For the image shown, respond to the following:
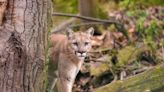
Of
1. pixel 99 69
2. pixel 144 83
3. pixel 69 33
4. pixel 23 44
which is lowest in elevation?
pixel 99 69

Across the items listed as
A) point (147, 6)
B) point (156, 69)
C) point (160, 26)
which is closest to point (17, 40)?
point (156, 69)

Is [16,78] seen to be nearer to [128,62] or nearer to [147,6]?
[128,62]

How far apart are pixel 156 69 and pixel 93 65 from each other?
7.75 feet

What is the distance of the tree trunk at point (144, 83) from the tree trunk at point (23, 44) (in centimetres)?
181

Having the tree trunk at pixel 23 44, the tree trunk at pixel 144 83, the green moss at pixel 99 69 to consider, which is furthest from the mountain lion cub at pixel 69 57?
the tree trunk at pixel 23 44

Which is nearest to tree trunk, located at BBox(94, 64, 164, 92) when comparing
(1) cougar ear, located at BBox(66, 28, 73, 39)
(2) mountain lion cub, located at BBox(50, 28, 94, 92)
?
(2) mountain lion cub, located at BBox(50, 28, 94, 92)

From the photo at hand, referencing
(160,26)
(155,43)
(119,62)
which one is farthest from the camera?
(160,26)

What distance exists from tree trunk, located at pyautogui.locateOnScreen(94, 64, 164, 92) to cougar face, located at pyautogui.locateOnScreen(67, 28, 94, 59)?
94 cm

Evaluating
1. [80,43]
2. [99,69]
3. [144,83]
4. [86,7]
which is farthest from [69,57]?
[86,7]

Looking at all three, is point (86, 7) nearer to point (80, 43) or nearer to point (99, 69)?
point (99, 69)

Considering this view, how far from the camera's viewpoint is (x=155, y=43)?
32.9 feet

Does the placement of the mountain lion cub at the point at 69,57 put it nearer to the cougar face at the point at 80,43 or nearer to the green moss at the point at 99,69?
the cougar face at the point at 80,43

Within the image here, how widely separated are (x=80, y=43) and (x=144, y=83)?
1.53m

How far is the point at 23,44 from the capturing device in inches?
199
